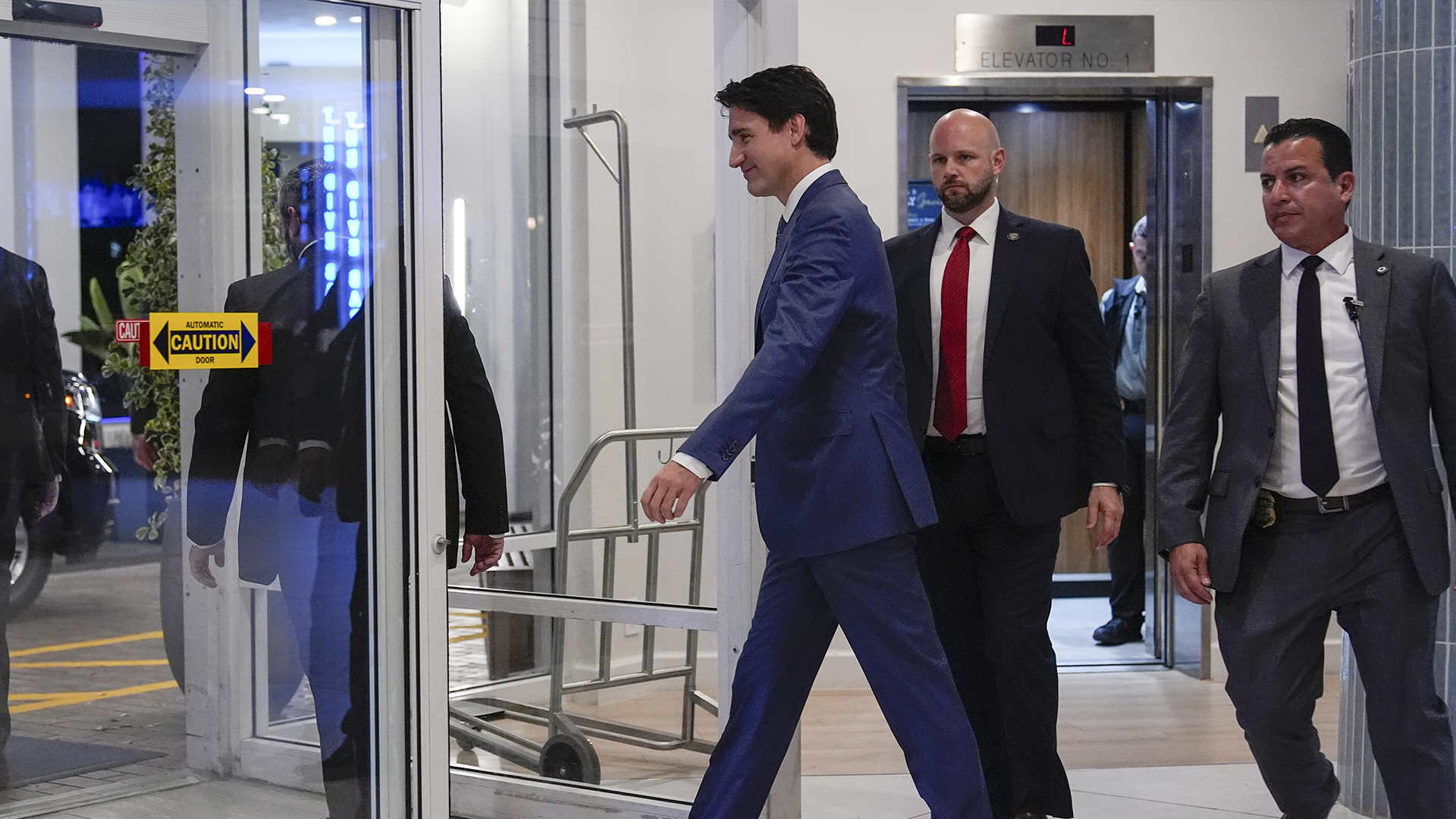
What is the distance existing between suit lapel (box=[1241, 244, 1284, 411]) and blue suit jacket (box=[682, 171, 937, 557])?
28.0 inches

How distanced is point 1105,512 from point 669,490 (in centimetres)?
119

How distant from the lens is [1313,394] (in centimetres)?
278

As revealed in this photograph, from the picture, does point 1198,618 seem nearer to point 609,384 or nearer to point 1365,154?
point 1365,154

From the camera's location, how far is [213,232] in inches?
107

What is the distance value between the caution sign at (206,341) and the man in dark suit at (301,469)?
0.02m

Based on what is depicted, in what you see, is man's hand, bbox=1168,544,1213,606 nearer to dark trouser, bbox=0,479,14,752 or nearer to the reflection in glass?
the reflection in glass

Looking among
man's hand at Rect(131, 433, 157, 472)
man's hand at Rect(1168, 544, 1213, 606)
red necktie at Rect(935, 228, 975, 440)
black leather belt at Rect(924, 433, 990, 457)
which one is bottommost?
man's hand at Rect(1168, 544, 1213, 606)

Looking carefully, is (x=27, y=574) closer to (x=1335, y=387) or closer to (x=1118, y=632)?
(x=1335, y=387)

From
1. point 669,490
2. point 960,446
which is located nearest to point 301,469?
point 669,490

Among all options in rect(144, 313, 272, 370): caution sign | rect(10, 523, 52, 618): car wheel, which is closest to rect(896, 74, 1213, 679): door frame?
rect(144, 313, 272, 370): caution sign

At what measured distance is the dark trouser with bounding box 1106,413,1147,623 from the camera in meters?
5.78

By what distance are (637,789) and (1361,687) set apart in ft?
5.91

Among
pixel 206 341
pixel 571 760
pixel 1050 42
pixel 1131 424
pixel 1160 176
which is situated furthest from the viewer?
pixel 1131 424

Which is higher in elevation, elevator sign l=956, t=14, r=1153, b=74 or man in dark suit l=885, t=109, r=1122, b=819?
elevator sign l=956, t=14, r=1153, b=74
